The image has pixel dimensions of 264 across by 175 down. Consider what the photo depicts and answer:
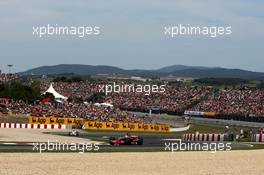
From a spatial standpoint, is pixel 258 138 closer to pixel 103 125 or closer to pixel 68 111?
pixel 103 125

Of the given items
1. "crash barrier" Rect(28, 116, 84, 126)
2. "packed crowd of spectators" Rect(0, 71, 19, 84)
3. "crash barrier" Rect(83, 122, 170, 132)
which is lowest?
"crash barrier" Rect(83, 122, 170, 132)

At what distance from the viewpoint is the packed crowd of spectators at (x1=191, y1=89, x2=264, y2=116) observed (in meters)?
76.7

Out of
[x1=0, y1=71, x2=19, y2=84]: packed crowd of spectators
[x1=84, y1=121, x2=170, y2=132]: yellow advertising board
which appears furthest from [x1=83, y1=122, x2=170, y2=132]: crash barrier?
[x1=0, y1=71, x2=19, y2=84]: packed crowd of spectators

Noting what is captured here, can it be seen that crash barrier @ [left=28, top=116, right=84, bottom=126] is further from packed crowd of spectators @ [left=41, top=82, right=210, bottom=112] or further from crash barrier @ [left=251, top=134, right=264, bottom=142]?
packed crowd of spectators @ [left=41, top=82, right=210, bottom=112]

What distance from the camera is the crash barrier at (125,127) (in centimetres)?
5322

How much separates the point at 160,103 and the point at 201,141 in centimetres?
5335

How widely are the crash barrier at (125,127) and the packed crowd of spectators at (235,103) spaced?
70.0ft

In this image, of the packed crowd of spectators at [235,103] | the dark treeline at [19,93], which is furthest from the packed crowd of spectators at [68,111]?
the packed crowd of spectators at [235,103]

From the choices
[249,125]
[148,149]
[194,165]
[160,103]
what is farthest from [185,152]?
[160,103]

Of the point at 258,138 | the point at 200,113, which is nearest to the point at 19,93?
the point at 200,113

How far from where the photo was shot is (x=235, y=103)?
8188 centimetres

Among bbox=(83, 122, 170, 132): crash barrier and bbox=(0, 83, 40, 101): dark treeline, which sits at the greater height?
bbox=(0, 83, 40, 101): dark treeline

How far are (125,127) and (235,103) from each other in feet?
102

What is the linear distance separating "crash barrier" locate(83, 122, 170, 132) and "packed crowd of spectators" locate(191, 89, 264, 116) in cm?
2133
